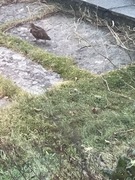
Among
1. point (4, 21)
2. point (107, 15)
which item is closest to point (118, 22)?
point (107, 15)

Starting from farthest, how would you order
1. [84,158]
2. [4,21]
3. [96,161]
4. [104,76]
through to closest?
[4,21] < [104,76] < [96,161] < [84,158]

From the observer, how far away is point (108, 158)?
3119mm

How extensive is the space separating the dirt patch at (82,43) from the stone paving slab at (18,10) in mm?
272

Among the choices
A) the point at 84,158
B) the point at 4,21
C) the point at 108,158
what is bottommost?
the point at 4,21

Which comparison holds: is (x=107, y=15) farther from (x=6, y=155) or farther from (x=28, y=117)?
(x=6, y=155)

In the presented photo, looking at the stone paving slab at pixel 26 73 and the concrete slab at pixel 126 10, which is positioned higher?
the concrete slab at pixel 126 10

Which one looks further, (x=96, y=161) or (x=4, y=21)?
(x=4, y=21)

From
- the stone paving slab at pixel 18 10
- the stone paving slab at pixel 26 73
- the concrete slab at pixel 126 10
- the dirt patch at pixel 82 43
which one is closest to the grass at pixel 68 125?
the stone paving slab at pixel 26 73

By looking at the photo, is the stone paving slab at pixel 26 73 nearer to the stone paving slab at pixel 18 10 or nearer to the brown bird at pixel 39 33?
the brown bird at pixel 39 33

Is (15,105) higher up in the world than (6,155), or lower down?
lower down

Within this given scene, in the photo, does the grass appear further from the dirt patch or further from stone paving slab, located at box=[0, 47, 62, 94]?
the dirt patch

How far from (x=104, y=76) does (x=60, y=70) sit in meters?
0.43

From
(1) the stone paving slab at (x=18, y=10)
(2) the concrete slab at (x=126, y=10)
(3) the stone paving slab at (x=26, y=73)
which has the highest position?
(2) the concrete slab at (x=126, y=10)

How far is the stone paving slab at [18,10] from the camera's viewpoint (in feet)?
18.5
